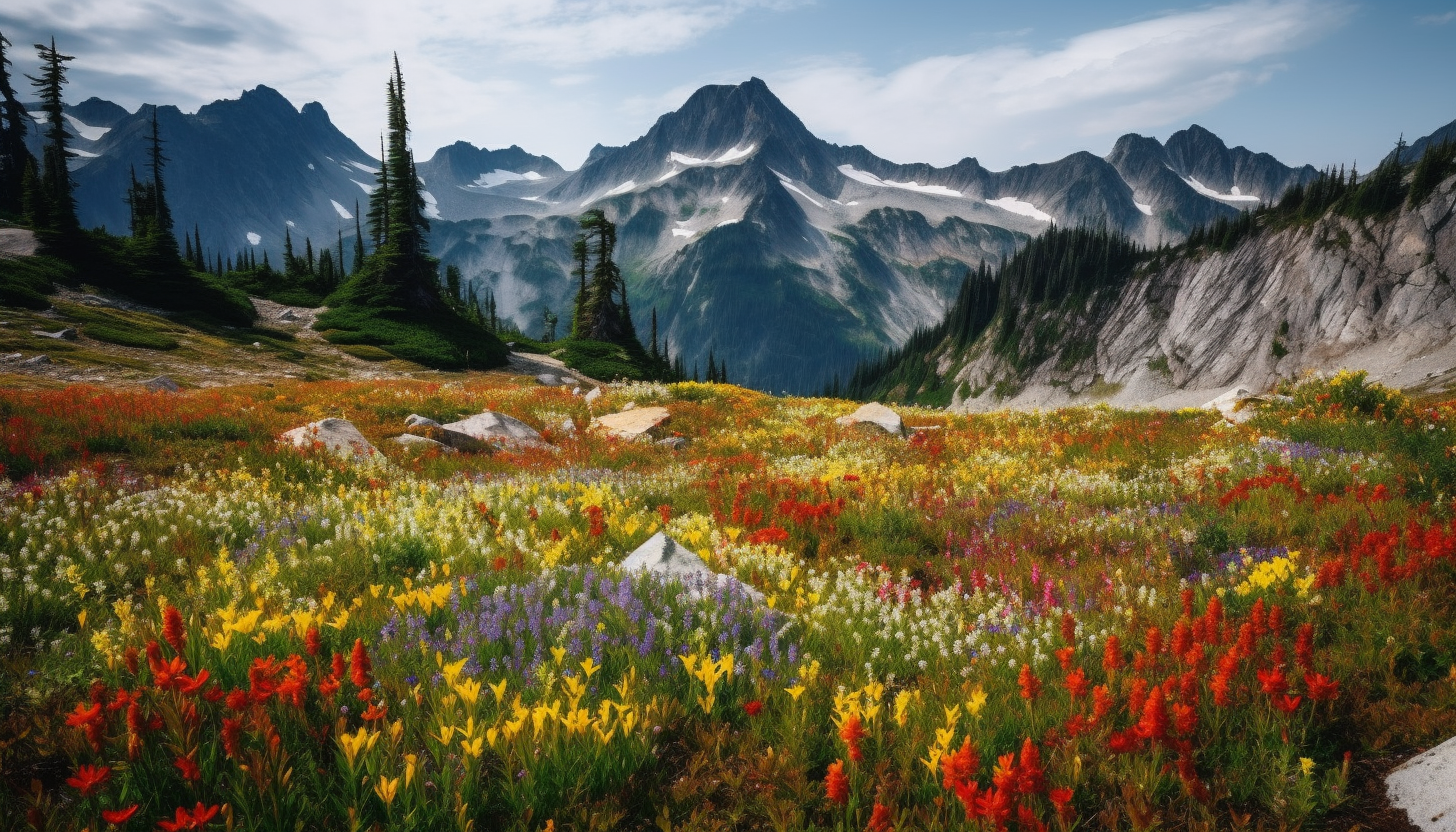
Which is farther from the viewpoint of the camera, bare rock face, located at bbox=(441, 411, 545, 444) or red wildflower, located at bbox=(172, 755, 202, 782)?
bare rock face, located at bbox=(441, 411, 545, 444)

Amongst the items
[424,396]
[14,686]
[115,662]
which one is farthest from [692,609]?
[424,396]

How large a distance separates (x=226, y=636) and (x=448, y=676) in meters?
1.29

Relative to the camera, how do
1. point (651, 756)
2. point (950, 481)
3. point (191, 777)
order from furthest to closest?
point (950, 481)
point (651, 756)
point (191, 777)

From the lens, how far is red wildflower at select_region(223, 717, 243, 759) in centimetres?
242

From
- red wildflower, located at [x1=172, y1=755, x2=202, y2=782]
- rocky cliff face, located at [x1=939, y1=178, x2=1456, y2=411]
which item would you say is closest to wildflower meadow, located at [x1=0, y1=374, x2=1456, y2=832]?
red wildflower, located at [x1=172, y1=755, x2=202, y2=782]

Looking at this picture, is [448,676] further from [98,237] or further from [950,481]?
[98,237]

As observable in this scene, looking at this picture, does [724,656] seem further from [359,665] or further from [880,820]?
[359,665]

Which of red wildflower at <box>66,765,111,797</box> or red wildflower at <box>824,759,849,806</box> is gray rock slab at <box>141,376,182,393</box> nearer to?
red wildflower at <box>66,765,111,797</box>

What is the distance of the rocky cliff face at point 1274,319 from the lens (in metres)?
93.6

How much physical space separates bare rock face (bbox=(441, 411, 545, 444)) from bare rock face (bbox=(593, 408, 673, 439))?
196 cm

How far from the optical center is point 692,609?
448cm

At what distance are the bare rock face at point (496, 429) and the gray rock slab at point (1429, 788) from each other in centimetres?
1392

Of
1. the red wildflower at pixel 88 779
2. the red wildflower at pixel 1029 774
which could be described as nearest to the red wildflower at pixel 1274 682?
the red wildflower at pixel 1029 774

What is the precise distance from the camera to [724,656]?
11.8 feet
